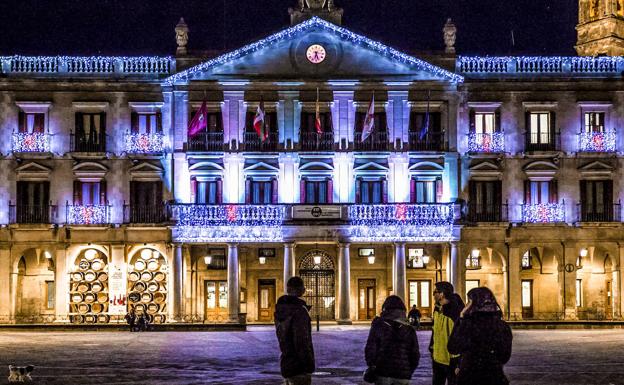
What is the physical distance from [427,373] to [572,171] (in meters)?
33.9

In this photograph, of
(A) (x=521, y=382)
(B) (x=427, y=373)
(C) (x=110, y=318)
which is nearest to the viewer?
(A) (x=521, y=382)

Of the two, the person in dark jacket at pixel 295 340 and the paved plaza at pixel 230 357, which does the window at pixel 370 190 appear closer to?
the paved plaza at pixel 230 357

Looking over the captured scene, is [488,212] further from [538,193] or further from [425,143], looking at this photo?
[425,143]

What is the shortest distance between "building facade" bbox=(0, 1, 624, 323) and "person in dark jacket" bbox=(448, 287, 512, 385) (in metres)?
44.5

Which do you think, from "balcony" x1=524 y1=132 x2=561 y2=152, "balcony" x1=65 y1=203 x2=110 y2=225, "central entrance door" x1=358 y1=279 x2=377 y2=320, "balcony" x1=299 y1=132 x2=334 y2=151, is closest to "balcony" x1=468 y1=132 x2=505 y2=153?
"balcony" x1=524 y1=132 x2=561 y2=152

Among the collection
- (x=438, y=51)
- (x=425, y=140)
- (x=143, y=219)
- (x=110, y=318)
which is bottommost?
(x=110, y=318)

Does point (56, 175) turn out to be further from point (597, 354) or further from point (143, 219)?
point (597, 354)

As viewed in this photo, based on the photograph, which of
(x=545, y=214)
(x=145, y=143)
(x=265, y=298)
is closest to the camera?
(x=145, y=143)

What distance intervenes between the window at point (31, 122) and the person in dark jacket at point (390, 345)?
157 feet

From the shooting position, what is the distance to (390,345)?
14.6m

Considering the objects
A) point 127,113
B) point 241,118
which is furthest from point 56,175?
point 241,118

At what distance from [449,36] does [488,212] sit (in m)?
9.71

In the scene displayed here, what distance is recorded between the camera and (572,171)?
60469 mm

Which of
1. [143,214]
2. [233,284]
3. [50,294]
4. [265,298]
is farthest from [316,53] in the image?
[50,294]
